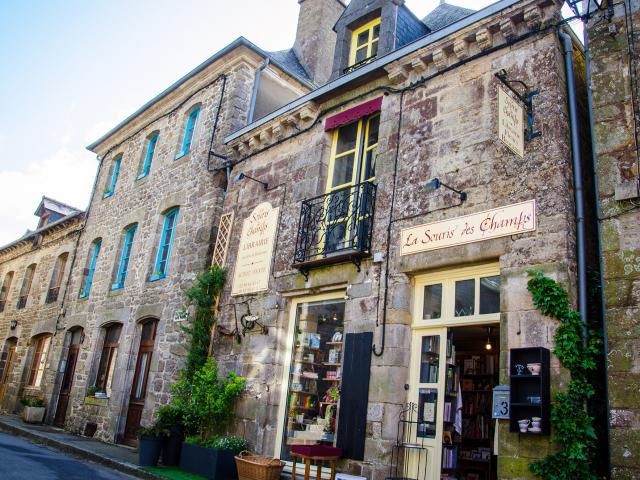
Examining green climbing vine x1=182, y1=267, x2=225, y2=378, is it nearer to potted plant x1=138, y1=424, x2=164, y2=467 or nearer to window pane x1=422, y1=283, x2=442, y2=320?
potted plant x1=138, y1=424, x2=164, y2=467

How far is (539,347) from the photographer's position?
16.9ft

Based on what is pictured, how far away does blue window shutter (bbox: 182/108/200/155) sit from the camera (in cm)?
1214

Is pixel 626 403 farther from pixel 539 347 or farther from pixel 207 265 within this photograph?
pixel 207 265

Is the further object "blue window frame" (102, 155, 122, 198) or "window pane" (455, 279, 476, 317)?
"blue window frame" (102, 155, 122, 198)

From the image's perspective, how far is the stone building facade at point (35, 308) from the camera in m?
15.0

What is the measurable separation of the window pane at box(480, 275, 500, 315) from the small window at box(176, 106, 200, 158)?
25.1 ft

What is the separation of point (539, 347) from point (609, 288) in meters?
0.81

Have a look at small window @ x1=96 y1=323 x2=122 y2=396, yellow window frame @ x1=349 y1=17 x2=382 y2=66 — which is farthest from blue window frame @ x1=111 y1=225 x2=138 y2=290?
yellow window frame @ x1=349 y1=17 x2=382 y2=66

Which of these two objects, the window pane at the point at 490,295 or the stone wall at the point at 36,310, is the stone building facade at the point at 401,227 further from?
the stone wall at the point at 36,310

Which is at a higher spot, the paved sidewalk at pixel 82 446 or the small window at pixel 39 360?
the small window at pixel 39 360

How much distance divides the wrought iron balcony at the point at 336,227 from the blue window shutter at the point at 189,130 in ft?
15.6

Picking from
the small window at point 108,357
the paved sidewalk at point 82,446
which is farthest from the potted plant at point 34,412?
the small window at point 108,357

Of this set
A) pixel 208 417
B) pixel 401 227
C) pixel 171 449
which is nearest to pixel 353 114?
pixel 401 227

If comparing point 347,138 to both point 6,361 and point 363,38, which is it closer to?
point 363,38
